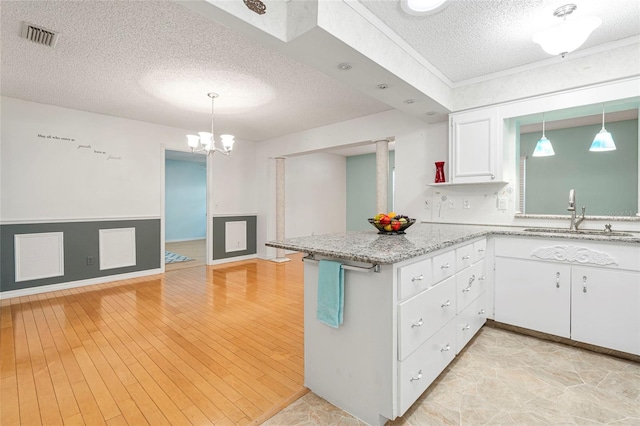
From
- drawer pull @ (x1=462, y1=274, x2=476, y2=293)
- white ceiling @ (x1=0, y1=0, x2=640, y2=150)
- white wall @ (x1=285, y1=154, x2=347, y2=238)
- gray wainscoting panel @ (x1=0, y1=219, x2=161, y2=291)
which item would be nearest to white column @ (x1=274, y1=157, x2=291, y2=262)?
white wall @ (x1=285, y1=154, x2=347, y2=238)

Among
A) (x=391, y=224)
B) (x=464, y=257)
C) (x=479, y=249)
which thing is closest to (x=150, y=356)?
(x=391, y=224)

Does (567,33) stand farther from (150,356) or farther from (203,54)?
(150,356)

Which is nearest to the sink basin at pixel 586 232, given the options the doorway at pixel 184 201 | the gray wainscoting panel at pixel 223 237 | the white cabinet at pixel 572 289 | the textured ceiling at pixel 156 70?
the white cabinet at pixel 572 289

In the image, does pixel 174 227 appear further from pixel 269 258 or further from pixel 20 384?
pixel 20 384

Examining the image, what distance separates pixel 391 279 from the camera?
4.80ft

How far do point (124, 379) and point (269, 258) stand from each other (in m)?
4.26

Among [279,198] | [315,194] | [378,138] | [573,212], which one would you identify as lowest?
[573,212]

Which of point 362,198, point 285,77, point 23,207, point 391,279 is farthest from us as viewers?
point 362,198

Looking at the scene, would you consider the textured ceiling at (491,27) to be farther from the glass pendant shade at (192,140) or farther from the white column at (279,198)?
the white column at (279,198)

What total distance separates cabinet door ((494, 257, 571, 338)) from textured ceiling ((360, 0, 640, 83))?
6.10 ft

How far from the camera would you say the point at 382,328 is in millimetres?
1514

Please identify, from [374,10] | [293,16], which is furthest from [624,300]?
[293,16]

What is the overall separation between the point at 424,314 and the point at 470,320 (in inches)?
38.4

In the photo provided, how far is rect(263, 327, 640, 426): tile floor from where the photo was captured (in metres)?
1.64
